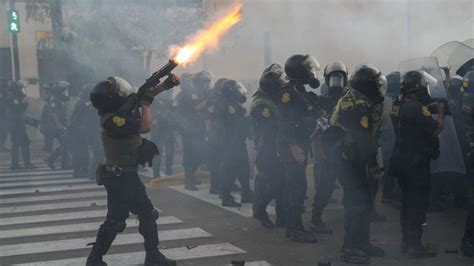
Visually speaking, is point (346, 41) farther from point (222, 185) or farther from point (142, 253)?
point (142, 253)

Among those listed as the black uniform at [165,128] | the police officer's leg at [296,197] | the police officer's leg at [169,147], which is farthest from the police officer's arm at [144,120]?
the police officer's leg at [169,147]

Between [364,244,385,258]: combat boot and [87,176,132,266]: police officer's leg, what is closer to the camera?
[87,176,132,266]: police officer's leg

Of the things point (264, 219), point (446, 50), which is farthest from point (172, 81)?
point (446, 50)

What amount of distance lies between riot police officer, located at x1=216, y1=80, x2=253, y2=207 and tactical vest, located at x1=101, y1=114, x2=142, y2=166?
304cm

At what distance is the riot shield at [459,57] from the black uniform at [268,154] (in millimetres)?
2868

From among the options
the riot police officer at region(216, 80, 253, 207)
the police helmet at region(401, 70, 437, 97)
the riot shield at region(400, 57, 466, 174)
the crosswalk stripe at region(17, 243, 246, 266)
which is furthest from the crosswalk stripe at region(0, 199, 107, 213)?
the police helmet at region(401, 70, 437, 97)

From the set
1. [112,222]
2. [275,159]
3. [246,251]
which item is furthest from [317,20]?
[112,222]

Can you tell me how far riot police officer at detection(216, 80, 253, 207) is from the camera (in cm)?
841

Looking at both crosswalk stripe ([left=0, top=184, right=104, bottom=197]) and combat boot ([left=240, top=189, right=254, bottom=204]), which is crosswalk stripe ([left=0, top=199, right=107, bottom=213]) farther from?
combat boot ([left=240, top=189, right=254, bottom=204])

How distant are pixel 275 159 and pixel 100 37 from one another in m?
9.15

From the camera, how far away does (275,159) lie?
7043 mm

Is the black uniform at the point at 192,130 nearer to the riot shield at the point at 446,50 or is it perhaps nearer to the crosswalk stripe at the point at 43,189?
the crosswalk stripe at the point at 43,189

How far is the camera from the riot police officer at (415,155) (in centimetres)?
557

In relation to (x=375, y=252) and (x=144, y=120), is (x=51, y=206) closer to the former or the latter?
(x=144, y=120)
